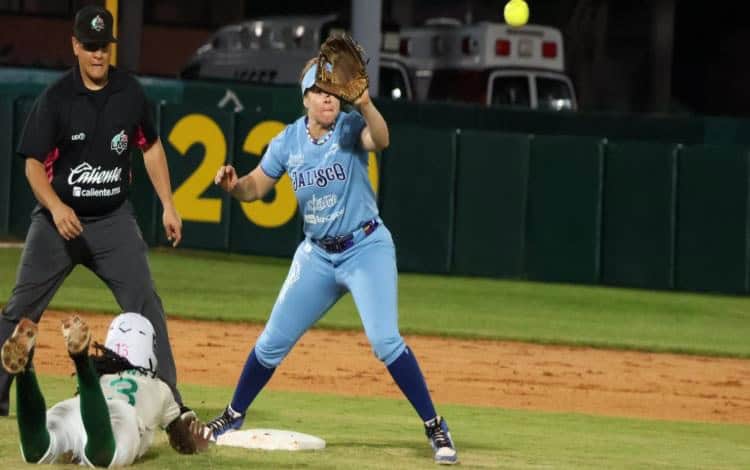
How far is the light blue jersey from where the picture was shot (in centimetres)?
779

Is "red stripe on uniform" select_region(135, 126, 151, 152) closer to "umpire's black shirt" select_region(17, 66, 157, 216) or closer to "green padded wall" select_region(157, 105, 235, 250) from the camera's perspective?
"umpire's black shirt" select_region(17, 66, 157, 216)

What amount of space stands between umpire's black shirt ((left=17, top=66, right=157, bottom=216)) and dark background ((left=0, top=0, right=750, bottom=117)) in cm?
3273

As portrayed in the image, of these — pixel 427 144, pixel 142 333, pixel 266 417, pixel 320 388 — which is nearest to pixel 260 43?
pixel 427 144

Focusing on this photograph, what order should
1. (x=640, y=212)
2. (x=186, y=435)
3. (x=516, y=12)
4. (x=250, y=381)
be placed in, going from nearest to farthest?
(x=186, y=435) → (x=250, y=381) → (x=640, y=212) → (x=516, y=12)

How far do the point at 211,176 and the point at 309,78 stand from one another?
11.4 metres

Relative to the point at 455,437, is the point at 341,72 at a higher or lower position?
higher

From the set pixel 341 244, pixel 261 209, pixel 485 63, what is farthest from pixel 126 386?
pixel 485 63

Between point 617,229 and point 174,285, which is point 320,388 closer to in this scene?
point 174,285

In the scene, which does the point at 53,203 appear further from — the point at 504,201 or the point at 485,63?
the point at 485,63

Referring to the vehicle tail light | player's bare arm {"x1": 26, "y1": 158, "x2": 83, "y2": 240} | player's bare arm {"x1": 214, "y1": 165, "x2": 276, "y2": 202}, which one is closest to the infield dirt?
player's bare arm {"x1": 214, "y1": 165, "x2": 276, "y2": 202}

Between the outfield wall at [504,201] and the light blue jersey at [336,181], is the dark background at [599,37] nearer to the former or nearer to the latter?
the outfield wall at [504,201]

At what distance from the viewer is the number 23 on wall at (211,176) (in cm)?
1916

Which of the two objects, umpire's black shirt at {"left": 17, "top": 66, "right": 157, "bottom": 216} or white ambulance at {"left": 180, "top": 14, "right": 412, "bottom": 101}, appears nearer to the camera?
umpire's black shirt at {"left": 17, "top": 66, "right": 157, "bottom": 216}

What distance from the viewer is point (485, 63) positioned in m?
26.0
